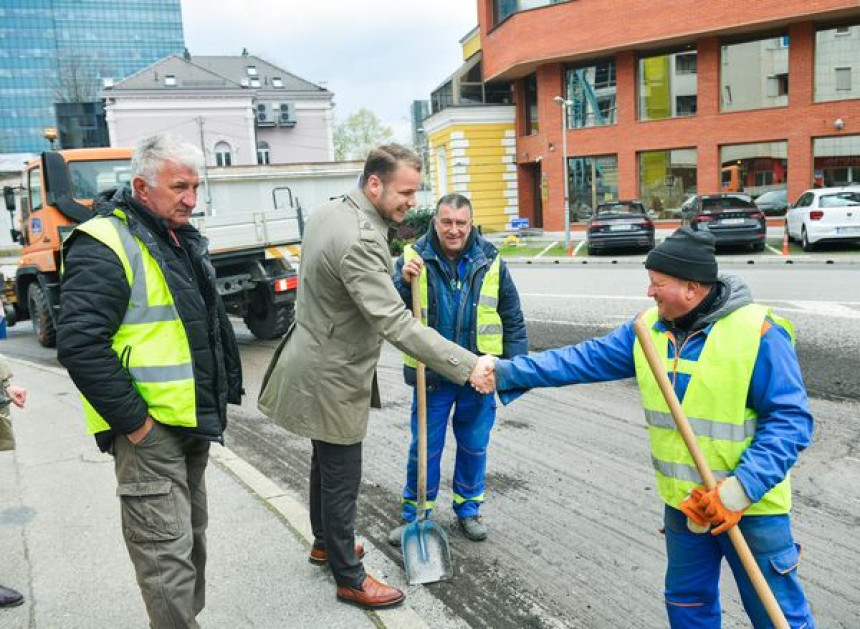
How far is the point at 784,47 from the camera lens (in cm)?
2617

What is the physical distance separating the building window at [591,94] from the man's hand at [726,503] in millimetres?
28041

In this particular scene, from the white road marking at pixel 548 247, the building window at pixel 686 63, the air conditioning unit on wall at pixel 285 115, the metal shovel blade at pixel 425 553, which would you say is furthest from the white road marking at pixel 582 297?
the air conditioning unit on wall at pixel 285 115

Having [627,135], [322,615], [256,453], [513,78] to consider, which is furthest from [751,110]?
[322,615]

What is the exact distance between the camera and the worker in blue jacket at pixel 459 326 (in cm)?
420

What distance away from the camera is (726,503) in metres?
2.45

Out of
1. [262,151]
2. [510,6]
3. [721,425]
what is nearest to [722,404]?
[721,425]

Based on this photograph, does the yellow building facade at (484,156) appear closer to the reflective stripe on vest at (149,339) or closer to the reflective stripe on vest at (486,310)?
the reflective stripe on vest at (486,310)

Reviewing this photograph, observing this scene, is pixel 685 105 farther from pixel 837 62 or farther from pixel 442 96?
pixel 442 96

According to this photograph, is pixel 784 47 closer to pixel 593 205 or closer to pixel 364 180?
pixel 593 205

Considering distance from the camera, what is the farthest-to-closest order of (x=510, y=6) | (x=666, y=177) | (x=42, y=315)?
1. (x=510, y=6)
2. (x=666, y=177)
3. (x=42, y=315)

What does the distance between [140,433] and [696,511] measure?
75.6 inches

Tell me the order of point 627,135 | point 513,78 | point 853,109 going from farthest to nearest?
1. point 513,78
2. point 627,135
3. point 853,109

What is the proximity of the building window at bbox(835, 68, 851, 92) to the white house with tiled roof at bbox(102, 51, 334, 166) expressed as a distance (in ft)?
128

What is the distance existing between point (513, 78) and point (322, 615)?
3162 centimetres
